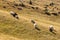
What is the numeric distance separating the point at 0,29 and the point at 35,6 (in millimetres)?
31271

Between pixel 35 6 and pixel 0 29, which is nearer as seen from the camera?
pixel 0 29

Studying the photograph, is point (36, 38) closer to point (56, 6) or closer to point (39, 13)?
point (39, 13)

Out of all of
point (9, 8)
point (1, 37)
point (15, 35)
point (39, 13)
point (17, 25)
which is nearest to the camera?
point (1, 37)

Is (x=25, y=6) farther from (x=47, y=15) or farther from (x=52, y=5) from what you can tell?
(x=52, y=5)

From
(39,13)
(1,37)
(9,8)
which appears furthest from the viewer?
(39,13)

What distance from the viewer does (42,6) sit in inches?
3494

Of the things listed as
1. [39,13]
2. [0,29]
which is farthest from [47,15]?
[0,29]

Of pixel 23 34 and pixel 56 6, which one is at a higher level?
pixel 23 34

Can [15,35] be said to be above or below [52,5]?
above

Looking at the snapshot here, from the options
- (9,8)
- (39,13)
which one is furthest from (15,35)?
(39,13)

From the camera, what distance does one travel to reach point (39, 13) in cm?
8031

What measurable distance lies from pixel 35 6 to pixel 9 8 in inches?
549

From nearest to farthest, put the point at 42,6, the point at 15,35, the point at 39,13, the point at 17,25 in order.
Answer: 1. the point at 15,35
2. the point at 17,25
3. the point at 39,13
4. the point at 42,6

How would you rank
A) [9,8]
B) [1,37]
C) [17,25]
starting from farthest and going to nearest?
[9,8] < [17,25] < [1,37]
